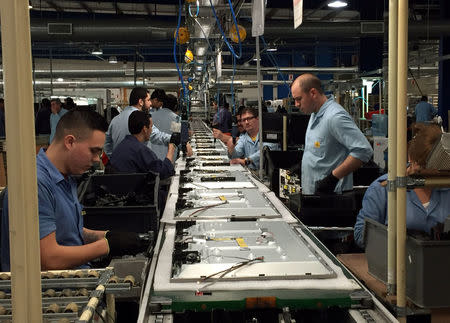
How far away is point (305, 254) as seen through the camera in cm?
192

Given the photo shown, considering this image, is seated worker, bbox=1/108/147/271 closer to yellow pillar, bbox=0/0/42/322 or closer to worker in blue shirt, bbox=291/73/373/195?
yellow pillar, bbox=0/0/42/322

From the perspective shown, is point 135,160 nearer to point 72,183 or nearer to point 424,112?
point 72,183

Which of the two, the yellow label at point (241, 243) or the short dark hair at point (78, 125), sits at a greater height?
the short dark hair at point (78, 125)

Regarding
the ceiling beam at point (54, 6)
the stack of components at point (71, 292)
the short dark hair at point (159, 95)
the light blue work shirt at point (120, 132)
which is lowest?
the stack of components at point (71, 292)

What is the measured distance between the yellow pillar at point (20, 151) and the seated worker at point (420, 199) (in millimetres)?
1697

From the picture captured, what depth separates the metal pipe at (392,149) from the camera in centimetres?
179

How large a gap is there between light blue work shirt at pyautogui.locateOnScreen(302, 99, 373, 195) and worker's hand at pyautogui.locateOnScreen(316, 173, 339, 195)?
10cm

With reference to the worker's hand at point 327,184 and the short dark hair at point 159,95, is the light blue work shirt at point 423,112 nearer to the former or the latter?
the short dark hair at point 159,95

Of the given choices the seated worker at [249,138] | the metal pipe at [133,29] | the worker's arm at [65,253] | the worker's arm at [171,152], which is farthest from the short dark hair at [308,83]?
the metal pipe at [133,29]

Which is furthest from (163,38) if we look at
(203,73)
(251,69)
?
(251,69)

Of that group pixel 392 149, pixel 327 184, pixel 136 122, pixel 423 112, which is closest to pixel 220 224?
pixel 392 149

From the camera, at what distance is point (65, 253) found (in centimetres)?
198

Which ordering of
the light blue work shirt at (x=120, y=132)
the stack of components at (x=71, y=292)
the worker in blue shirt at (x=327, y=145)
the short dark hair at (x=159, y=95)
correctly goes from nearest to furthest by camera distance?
the stack of components at (x=71, y=292), the worker in blue shirt at (x=327, y=145), the light blue work shirt at (x=120, y=132), the short dark hair at (x=159, y=95)

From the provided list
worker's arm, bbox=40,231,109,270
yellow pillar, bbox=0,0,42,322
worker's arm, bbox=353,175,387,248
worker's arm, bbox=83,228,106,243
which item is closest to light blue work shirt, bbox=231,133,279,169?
worker's arm, bbox=353,175,387,248
